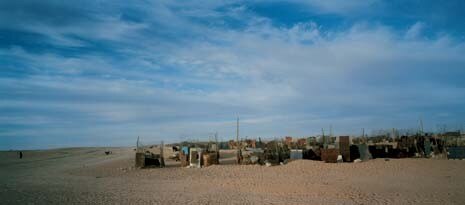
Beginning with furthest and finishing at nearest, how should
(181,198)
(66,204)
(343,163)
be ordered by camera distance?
(343,163) → (181,198) → (66,204)

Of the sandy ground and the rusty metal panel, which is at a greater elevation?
the rusty metal panel

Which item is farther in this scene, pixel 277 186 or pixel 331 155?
pixel 331 155

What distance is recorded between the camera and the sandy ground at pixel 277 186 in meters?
13.6

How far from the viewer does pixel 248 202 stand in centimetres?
1316

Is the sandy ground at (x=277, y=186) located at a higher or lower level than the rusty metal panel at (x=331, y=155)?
lower

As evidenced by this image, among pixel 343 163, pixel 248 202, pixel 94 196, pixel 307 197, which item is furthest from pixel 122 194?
pixel 343 163

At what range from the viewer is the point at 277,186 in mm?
16688

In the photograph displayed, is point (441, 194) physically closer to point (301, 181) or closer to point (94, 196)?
point (301, 181)

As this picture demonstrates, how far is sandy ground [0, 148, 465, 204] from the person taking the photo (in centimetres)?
1362

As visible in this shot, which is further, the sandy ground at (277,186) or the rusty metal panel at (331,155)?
the rusty metal panel at (331,155)

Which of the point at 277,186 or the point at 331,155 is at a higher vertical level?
the point at 331,155

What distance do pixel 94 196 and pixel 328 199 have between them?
29.8ft

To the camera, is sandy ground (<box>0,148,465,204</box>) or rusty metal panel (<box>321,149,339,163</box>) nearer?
sandy ground (<box>0,148,465,204</box>)

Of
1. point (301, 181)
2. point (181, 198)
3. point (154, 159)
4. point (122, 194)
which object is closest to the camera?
point (181, 198)
